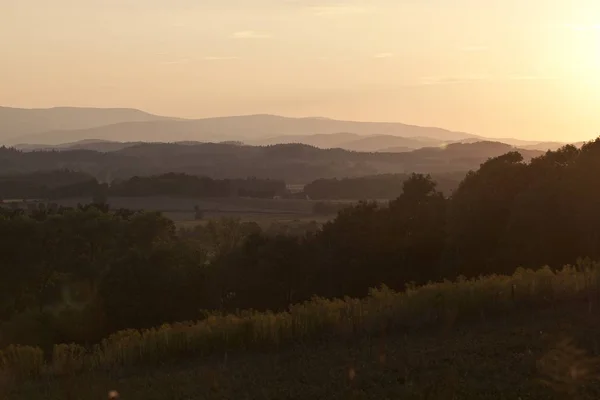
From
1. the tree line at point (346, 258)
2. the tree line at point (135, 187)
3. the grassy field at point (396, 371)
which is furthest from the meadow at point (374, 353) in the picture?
the tree line at point (135, 187)

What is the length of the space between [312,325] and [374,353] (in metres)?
1.99

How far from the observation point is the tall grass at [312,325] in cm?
1181

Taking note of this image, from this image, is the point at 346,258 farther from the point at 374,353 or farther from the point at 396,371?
the point at 396,371

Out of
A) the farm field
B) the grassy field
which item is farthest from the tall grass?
the farm field

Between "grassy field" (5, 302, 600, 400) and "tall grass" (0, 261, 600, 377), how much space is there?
1.64 feet

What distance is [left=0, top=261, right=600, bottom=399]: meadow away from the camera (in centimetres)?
909

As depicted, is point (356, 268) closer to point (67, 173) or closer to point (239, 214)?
point (239, 214)

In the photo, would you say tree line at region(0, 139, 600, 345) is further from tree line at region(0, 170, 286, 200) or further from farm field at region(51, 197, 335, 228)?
tree line at region(0, 170, 286, 200)

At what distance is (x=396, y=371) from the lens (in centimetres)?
968

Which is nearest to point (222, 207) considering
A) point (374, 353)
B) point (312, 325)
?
point (312, 325)

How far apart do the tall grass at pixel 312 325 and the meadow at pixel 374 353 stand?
22mm

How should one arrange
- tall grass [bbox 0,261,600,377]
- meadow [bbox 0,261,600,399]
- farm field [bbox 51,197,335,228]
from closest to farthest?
meadow [bbox 0,261,600,399] → tall grass [bbox 0,261,600,377] → farm field [bbox 51,197,335,228]

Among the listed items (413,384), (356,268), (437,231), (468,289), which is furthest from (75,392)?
(437,231)

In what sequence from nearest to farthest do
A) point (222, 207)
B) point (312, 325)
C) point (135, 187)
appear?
1. point (312, 325)
2. point (222, 207)
3. point (135, 187)
